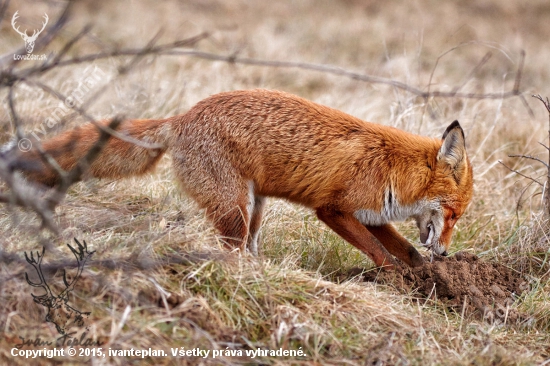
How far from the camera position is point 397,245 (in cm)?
520

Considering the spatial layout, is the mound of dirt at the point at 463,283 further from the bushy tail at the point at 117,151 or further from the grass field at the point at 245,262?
the bushy tail at the point at 117,151

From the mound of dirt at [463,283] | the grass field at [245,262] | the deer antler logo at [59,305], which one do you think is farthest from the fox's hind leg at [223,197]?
the deer antler logo at [59,305]

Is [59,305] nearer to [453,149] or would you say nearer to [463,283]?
[463,283]

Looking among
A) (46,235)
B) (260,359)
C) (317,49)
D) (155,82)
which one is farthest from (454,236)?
(317,49)

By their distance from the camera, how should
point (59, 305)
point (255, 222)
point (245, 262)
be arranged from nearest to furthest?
point (59, 305) → point (245, 262) → point (255, 222)

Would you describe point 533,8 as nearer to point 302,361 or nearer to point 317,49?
point 317,49

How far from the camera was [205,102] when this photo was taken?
5.02 m

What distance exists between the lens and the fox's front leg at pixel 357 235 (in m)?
4.70

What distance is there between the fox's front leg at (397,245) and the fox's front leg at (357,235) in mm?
367

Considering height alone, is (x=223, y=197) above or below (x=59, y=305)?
above

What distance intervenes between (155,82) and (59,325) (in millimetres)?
5591

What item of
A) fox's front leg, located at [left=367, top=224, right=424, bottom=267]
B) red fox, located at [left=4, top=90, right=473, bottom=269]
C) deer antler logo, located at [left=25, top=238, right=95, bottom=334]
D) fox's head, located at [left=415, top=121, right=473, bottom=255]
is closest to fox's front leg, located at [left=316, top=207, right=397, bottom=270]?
red fox, located at [left=4, top=90, right=473, bottom=269]

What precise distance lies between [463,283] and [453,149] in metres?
1.07

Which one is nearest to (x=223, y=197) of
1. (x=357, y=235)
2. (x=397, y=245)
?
(x=357, y=235)
